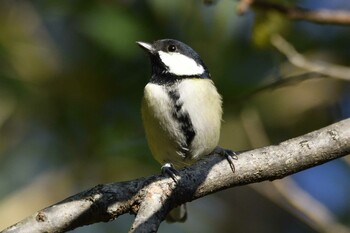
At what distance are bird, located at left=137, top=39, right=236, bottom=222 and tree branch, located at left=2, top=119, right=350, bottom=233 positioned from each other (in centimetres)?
77

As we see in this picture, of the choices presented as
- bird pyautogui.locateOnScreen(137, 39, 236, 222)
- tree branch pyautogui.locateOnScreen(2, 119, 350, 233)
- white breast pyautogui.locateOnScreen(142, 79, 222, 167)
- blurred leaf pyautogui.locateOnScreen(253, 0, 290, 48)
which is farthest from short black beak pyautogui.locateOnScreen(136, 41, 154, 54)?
tree branch pyautogui.locateOnScreen(2, 119, 350, 233)

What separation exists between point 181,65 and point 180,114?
14.7 inches

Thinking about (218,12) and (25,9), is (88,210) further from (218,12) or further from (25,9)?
(25,9)

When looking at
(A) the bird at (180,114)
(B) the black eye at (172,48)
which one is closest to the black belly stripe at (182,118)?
(A) the bird at (180,114)

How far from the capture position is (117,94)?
429 cm

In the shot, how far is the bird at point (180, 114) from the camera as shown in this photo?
304cm

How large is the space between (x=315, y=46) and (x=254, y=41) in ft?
4.72

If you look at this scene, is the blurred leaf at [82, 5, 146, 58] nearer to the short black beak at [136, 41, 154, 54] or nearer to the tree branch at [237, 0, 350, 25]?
the short black beak at [136, 41, 154, 54]

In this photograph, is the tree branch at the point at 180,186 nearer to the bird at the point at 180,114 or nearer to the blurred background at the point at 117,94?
the bird at the point at 180,114

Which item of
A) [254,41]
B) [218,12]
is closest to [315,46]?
[218,12]

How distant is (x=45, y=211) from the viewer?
198 centimetres

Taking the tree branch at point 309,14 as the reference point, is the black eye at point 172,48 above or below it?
above

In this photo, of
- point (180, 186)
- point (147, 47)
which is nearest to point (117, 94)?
point (147, 47)

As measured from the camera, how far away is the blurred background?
4.16m
